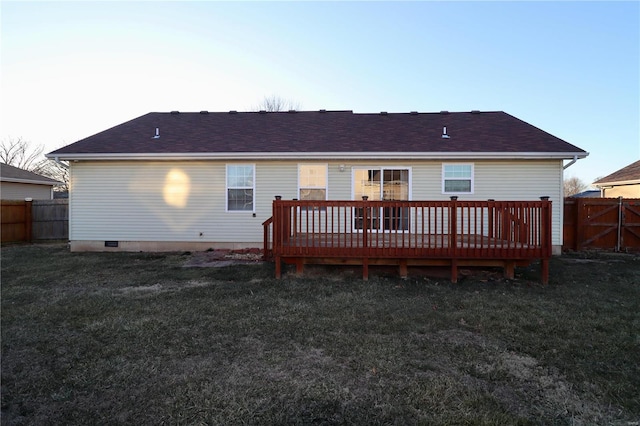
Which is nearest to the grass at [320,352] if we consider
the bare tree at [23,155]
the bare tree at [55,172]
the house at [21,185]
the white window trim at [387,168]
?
the white window trim at [387,168]

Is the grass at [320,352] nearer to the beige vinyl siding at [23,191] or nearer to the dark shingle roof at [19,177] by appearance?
the dark shingle roof at [19,177]

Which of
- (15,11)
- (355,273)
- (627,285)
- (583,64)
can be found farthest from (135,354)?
(583,64)

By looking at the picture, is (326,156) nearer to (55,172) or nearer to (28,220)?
(28,220)

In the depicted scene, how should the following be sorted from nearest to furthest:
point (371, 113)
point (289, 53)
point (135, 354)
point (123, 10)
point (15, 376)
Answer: point (15, 376)
point (135, 354)
point (123, 10)
point (371, 113)
point (289, 53)

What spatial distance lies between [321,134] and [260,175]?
7.62 ft

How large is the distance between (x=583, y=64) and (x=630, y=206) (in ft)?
18.9

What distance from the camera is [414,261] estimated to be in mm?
5746

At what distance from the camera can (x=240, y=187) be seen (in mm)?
9016

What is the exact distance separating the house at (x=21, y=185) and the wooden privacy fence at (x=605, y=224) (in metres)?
22.1

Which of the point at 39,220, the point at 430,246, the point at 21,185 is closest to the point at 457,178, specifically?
Result: the point at 430,246

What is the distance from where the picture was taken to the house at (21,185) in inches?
570

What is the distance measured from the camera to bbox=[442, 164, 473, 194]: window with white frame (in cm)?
867

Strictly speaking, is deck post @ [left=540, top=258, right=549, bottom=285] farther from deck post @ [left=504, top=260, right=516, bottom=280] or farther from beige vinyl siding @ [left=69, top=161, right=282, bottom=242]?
beige vinyl siding @ [left=69, top=161, right=282, bottom=242]

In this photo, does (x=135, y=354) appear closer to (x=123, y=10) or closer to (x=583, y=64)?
(x=123, y=10)
